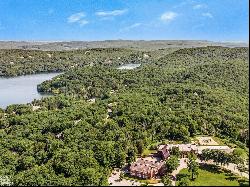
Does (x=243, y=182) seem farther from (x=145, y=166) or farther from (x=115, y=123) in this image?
(x=115, y=123)

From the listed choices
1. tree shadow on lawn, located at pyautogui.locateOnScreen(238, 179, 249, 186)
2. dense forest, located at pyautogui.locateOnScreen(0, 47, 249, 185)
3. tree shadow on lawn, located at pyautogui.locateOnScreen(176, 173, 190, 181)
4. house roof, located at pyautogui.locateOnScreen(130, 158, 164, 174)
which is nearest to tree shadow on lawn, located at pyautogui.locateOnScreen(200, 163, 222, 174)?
tree shadow on lawn, located at pyautogui.locateOnScreen(176, 173, 190, 181)

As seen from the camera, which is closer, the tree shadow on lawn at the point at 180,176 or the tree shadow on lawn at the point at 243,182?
the tree shadow on lawn at the point at 243,182

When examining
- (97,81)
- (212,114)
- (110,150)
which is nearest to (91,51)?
(97,81)

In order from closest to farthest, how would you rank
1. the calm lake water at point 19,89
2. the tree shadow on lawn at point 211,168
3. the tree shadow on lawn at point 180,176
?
the tree shadow on lawn at point 180,176, the tree shadow on lawn at point 211,168, the calm lake water at point 19,89

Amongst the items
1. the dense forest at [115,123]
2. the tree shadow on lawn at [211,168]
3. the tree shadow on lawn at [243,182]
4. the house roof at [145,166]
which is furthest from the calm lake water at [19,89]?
the tree shadow on lawn at [243,182]

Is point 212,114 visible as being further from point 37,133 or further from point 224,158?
point 37,133

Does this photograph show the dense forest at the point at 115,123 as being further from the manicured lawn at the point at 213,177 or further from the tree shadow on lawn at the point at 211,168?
the tree shadow on lawn at the point at 211,168
